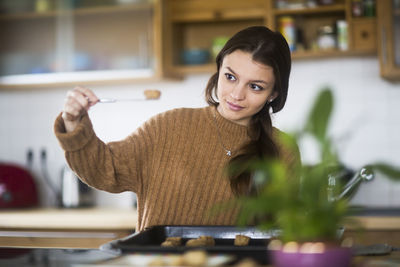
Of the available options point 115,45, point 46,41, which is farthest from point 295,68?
point 46,41

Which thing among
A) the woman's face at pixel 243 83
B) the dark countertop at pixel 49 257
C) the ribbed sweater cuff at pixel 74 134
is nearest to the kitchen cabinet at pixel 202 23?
the woman's face at pixel 243 83

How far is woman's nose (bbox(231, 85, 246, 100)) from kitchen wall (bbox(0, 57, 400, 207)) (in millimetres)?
1365

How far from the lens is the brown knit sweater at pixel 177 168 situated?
5.75ft

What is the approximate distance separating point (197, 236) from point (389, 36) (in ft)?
6.57

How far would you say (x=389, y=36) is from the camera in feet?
9.79

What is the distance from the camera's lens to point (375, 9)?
311 centimetres

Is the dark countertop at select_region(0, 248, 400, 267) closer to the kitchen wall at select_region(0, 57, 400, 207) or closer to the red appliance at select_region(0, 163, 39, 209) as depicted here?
the kitchen wall at select_region(0, 57, 400, 207)

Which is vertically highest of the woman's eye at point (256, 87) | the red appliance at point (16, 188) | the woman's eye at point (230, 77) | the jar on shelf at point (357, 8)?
the jar on shelf at point (357, 8)

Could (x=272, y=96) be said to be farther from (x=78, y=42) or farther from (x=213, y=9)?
(x=78, y=42)

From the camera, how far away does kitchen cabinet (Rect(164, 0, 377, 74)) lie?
3.09 metres

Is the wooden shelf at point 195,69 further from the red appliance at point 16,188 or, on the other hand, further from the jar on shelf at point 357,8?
the red appliance at point 16,188

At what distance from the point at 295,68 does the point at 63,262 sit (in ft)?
7.95

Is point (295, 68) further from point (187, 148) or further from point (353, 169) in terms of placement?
point (187, 148)

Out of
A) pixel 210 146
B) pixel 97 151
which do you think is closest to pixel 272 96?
pixel 210 146
